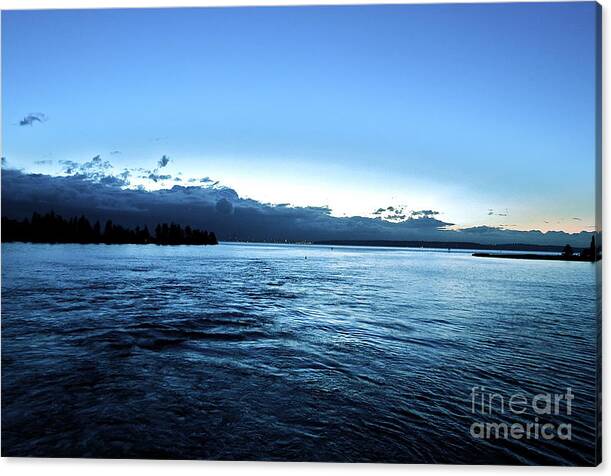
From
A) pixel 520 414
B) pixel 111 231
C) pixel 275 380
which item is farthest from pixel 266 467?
pixel 111 231

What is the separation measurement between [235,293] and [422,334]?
20.1 ft

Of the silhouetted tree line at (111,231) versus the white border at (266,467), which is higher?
the silhouetted tree line at (111,231)

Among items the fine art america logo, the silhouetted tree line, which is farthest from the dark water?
the silhouetted tree line

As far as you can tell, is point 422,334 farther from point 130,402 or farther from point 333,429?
point 130,402

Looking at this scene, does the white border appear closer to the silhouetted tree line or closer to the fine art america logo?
the fine art america logo

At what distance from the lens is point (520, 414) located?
3689mm

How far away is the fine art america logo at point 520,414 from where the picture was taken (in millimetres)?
3461

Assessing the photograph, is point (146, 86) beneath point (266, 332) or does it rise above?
above

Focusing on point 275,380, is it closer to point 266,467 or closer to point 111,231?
point 266,467

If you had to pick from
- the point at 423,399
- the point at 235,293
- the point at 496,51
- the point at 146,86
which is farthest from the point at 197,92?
the point at 235,293

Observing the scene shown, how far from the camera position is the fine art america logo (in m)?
3.46

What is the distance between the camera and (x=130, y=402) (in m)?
3.65

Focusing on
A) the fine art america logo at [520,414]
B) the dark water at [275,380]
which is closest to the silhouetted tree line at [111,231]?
the dark water at [275,380]

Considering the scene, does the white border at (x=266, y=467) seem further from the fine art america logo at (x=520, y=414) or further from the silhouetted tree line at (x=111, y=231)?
the silhouetted tree line at (x=111, y=231)
